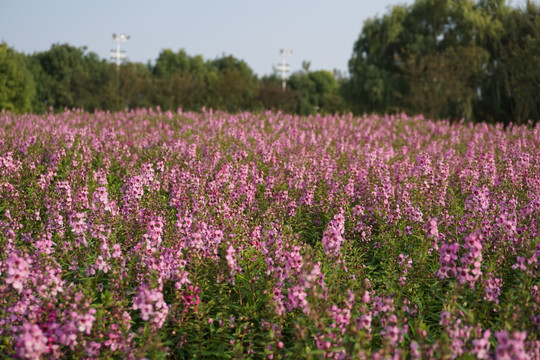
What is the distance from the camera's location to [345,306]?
191 inches

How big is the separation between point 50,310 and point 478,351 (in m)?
3.43

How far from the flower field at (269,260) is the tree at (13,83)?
86.6 feet

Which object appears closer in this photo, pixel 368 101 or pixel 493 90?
pixel 493 90

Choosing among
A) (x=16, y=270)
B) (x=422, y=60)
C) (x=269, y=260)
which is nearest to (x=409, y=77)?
(x=422, y=60)

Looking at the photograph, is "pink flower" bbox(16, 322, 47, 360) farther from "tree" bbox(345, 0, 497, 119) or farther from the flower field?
"tree" bbox(345, 0, 497, 119)

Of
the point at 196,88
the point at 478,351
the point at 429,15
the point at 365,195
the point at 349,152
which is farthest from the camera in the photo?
the point at 196,88

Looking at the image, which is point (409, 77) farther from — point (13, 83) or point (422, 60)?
point (13, 83)

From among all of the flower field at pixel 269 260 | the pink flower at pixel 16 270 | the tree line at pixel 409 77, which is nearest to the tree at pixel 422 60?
the tree line at pixel 409 77

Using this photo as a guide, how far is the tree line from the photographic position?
33750 mm

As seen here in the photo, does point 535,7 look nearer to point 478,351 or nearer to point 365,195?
point 365,195

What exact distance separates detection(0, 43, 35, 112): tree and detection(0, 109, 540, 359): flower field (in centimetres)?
2640

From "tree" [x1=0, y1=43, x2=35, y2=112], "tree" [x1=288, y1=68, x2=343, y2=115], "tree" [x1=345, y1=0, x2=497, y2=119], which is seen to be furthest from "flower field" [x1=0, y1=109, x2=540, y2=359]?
"tree" [x1=288, y1=68, x2=343, y2=115]

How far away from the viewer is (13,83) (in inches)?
1399

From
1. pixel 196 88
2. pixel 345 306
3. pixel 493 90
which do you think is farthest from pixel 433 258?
pixel 196 88
